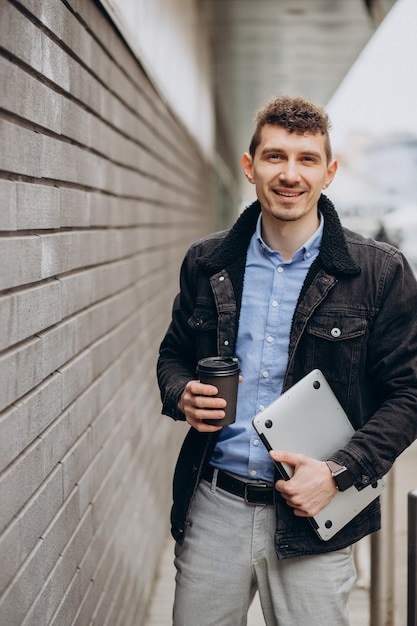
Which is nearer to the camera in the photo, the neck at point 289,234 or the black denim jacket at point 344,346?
the black denim jacket at point 344,346

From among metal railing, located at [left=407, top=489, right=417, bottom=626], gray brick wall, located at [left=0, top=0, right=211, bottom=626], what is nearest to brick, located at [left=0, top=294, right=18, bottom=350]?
gray brick wall, located at [left=0, top=0, right=211, bottom=626]

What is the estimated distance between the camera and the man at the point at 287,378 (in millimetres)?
2312

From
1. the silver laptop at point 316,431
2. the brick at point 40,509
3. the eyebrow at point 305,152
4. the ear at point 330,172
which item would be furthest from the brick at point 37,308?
the ear at point 330,172

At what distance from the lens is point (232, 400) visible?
2234 mm

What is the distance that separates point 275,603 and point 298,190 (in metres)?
1.17

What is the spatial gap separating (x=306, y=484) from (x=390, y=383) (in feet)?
1.18

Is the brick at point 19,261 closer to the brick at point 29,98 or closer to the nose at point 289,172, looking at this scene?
the brick at point 29,98

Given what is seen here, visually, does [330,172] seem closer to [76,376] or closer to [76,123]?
[76,123]

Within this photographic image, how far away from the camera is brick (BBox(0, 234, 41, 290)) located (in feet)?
5.84

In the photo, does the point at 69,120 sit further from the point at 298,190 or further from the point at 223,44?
the point at 223,44

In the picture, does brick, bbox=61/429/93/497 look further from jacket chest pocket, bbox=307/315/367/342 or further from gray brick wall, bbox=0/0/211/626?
jacket chest pocket, bbox=307/315/367/342

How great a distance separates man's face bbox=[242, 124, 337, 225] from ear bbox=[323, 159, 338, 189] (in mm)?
67

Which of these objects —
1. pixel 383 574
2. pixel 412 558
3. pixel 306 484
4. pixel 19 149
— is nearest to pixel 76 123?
pixel 19 149

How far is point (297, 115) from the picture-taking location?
94.8 inches
